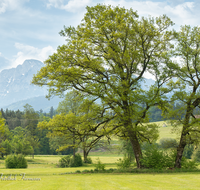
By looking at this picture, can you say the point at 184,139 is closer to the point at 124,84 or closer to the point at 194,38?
the point at 124,84

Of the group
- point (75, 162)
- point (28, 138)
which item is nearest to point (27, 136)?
point (28, 138)

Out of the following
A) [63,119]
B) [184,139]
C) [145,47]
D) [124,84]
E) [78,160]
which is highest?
[145,47]

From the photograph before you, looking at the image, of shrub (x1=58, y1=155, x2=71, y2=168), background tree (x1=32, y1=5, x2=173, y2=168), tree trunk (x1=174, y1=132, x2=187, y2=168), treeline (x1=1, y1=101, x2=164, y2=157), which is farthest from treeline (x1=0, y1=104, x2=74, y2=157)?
tree trunk (x1=174, y1=132, x2=187, y2=168)

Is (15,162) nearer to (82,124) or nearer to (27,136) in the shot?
(82,124)

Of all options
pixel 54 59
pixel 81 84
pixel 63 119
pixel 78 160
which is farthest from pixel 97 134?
pixel 78 160

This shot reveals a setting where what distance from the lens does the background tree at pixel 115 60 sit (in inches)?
645

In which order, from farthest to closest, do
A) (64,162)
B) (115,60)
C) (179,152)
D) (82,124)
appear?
(64,162) → (179,152) → (82,124) → (115,60)

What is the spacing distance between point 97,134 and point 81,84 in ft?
16.0

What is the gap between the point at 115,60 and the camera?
16891 mm

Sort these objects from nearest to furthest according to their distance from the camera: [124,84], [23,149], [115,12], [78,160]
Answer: [124,84], [115,12], [78,160], [23,149]

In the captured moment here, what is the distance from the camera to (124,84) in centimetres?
1644
